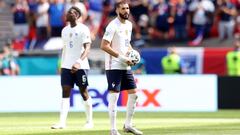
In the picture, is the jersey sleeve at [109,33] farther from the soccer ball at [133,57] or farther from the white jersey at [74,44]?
the white jersey at [74,44]

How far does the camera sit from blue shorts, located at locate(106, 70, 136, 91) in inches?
598

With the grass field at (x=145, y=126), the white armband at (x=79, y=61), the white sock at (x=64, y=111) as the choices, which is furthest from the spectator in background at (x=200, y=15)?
the white sock at (x=64, y=111)

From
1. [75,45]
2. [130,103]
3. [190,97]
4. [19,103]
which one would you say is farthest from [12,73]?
[130,103]

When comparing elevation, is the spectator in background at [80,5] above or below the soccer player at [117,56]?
above

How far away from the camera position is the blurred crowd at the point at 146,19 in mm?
30688

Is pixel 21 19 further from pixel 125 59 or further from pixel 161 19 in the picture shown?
pixel 125 59

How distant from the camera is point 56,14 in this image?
107ft

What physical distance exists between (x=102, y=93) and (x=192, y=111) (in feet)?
9.45

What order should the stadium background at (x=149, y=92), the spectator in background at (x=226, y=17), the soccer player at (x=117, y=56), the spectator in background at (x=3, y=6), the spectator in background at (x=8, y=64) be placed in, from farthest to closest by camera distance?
the spectator in background at (x=3, y=6)
the spectator in background at (x=226, y=17)
the spectator in background at (x=8, y=64)
the stadium background at (x=149, y=92)
the soccer player at (x=117, y=56)

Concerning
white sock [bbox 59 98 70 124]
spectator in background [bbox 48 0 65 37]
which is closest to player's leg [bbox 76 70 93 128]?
white sock [bbox 59 98 70 124]

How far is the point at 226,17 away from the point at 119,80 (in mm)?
15614

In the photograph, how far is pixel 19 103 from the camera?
26.3 meters

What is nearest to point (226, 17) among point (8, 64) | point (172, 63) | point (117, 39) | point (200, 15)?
point (200, 15)

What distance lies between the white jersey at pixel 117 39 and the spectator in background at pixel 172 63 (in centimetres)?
1359
